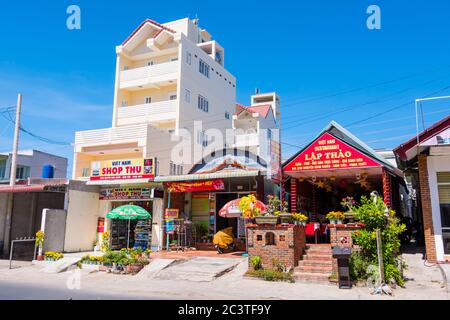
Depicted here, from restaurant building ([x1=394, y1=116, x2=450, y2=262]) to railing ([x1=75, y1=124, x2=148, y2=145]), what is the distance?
17662 mm

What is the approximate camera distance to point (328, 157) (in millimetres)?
15719

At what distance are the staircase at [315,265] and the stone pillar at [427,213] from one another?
134 inches

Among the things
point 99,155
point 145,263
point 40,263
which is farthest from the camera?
point 99,155

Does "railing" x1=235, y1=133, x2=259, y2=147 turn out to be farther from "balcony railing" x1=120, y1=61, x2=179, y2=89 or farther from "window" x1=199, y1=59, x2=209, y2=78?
"balcony railing" x1=120, y1=61, x2=179, y2=89

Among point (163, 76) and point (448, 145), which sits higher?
point (163, 76)

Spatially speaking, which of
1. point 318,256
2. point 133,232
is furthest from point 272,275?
point 133,232

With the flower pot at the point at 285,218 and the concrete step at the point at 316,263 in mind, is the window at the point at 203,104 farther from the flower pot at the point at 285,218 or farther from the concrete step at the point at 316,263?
the concrete step at the point at 316,263

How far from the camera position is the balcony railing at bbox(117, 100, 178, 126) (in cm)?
3080

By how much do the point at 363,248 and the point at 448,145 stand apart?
14.8 ft

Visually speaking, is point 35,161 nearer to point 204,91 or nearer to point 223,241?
point 204,91

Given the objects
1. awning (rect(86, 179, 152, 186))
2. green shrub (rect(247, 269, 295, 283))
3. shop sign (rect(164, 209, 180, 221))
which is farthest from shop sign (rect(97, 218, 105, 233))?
green shrub (rect(247, 269, 295, 283))

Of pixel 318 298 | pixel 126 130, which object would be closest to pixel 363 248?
pixel 318 298
